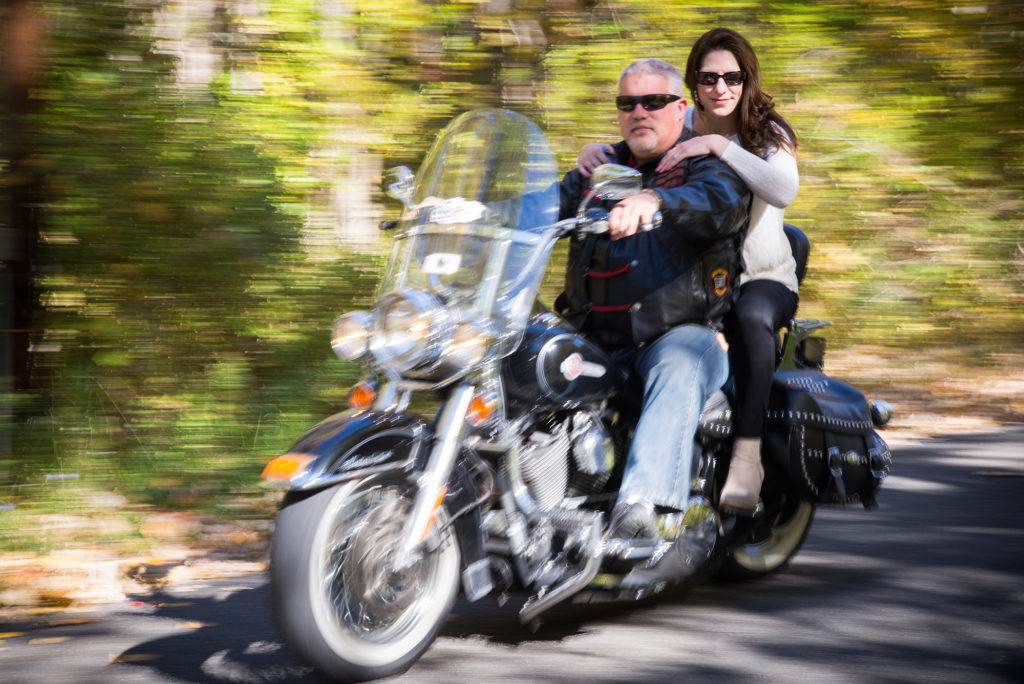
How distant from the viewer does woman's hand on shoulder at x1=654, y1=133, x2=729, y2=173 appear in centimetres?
402

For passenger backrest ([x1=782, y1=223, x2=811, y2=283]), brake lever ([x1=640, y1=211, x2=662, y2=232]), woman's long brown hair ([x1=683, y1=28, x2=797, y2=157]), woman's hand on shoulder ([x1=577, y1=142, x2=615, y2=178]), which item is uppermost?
woman's long brown hair ([x1=683, y1=28, x2=797, y2=157])

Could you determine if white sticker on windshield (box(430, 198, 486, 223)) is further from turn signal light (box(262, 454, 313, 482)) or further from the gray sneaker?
the gray sneaker

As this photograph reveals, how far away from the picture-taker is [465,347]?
11.3ft

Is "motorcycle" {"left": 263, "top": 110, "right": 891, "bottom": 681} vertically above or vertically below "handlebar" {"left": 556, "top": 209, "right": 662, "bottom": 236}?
below

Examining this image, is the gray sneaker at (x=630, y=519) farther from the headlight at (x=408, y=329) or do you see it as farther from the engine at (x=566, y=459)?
the headlight at (x=408, y=329)

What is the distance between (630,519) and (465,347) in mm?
843

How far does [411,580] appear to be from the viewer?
140 inches

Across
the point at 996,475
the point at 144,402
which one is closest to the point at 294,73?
the point at 144,402

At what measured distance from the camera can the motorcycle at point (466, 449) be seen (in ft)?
10.8

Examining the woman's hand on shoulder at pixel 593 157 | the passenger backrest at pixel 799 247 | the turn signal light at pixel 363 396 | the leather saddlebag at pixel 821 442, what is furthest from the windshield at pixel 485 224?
the passenger backrest at pixel 799 247

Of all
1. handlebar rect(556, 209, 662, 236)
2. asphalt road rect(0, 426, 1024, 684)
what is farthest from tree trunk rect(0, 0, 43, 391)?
handlebar rect(556, 209, 662, 236)

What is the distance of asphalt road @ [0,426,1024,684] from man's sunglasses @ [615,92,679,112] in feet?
6.18

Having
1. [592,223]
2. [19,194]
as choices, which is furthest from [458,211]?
[19,194]

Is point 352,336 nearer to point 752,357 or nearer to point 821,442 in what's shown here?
point 752,357
